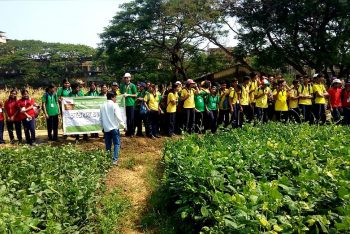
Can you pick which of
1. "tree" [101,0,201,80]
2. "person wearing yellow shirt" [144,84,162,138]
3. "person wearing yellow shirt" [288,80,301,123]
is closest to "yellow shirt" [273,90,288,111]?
"person wearing yellow shirt" [288,80,301,123]

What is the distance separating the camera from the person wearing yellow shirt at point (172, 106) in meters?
11.8

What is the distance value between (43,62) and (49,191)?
61.8m

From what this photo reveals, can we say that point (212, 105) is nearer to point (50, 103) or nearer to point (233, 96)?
point (233, 96)

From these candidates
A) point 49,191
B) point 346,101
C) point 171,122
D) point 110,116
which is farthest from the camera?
point 346,101

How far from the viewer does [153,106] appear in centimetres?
1187

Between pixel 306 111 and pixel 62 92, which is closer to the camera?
→ pixel 62 92

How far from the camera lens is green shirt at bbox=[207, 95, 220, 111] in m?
12.5

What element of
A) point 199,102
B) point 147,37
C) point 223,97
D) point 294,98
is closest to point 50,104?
point 199,102

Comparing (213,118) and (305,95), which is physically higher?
(305,95)

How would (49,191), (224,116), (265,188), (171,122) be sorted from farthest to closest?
(224,116)
(171,122)
(49,191)
(265,188)

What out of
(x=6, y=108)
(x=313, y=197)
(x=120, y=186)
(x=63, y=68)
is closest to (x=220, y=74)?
(x=6, y=108)

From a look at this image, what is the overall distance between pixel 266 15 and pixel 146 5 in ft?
29.7

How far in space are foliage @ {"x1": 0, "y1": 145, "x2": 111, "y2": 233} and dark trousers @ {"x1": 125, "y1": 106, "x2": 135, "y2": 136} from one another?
380 centimetres

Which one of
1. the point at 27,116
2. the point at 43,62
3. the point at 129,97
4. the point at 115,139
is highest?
the point at 43,62
